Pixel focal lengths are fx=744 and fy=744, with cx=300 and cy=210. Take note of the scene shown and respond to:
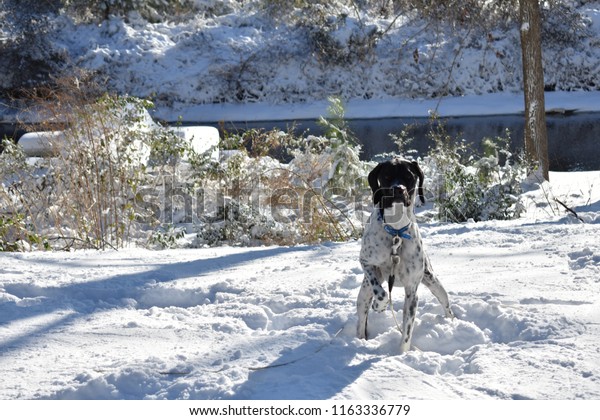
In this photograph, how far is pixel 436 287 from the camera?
3.98m

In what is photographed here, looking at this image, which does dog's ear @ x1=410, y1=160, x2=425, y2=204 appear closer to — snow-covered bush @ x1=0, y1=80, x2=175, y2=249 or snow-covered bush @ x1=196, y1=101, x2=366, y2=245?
snow-covered bush @ x1=196, y1=101, x2=366, y2=245

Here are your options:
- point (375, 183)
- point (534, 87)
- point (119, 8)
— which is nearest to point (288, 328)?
point (375, 183)

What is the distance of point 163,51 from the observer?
25031 millimetres

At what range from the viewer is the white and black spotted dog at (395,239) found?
3.49m

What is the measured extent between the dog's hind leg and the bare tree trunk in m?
6.33

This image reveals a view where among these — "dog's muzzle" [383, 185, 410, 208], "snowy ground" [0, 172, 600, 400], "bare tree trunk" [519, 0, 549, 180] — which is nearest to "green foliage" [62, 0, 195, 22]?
"bare tree trunk" [519, 0, 549, 180]

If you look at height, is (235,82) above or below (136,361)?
above

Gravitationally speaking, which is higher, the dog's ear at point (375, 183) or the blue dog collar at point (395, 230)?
the dog's ear at point (375, 183)

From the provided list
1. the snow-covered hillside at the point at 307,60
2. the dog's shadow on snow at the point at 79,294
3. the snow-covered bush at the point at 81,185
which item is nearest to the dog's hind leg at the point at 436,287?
the dog's shadow on snow at the point at 79,294

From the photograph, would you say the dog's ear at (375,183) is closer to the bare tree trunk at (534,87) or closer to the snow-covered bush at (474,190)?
the snow-covered bush at (474,190)

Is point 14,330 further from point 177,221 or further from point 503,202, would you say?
point 503,202
